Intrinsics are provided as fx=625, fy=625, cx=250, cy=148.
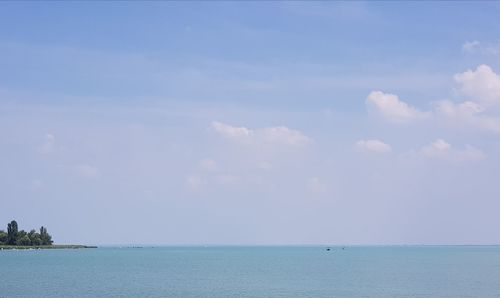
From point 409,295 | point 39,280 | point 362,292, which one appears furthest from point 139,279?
point 409,295

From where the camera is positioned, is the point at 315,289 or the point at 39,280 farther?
the point at 39,280

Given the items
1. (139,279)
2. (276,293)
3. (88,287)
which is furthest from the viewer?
(139,279)

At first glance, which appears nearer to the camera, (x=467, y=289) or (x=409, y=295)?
(x=409, y=295)

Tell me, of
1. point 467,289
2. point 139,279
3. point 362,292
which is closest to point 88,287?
point 139,279

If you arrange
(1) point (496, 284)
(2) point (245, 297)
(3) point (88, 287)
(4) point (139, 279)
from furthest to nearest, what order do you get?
(4) point (139, 279) < (1) point (496, 284) < (3) point (88, 287) < (2) point (245, 297)

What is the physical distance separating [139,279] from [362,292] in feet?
113

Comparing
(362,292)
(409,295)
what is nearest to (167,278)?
(362,292)

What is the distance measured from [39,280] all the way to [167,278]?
1832 centimetres

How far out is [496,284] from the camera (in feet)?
273

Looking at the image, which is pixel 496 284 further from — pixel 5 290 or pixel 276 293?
pixel 5 290

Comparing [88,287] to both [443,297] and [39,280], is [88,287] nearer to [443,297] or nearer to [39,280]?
[39,280]

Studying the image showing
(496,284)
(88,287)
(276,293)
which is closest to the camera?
(276,293)

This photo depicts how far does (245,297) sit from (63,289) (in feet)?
72.3

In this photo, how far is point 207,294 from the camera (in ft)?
230
